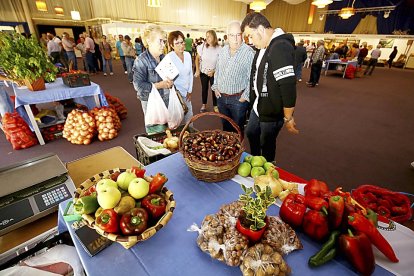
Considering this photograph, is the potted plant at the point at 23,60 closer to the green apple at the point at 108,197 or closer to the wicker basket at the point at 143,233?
the wicker basket at the point at 143,233

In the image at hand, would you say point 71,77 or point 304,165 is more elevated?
point 71,77

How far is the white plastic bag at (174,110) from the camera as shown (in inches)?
92.6

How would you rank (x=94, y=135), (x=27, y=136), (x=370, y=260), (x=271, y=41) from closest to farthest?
(x=370, y=260) < (x=271, y=41) < (x=27, y=136) < (x=94, y=135)

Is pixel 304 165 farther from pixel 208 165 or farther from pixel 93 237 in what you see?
pixel 93 237

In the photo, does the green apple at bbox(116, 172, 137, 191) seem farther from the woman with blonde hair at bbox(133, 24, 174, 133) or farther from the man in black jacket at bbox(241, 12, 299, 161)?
the woman with blonde hair at bbox(133, 24, 174, 133)

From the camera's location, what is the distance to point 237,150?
4.05 feet

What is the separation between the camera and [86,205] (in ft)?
2.65

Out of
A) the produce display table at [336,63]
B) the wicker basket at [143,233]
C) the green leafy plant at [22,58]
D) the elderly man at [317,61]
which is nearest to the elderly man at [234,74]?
the wicker basket at [143,233]

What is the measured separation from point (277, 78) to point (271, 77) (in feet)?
0.24

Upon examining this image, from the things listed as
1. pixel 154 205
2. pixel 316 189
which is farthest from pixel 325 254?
pixel 154 205

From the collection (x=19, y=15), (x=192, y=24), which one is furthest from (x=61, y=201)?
(x=192, y=24)

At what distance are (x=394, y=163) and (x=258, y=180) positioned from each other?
288 centimetres

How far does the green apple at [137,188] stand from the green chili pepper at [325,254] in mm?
689

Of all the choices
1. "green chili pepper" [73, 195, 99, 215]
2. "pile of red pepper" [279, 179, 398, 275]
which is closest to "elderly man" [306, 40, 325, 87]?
"pile of red pepper" [279, 179, 398, 275]
